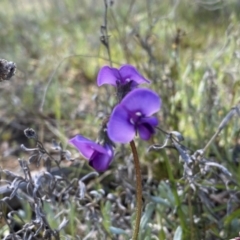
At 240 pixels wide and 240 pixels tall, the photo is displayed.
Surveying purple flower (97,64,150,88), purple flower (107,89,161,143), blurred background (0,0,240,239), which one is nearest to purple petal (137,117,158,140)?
purple flower (107,89,161,143)

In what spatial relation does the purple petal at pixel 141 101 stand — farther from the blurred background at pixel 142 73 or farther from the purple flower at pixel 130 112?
the blurred background at pixel 142 73

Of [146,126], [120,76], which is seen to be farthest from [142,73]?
[146,126]

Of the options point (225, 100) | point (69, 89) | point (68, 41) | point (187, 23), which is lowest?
point (225, 100)

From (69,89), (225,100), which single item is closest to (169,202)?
(225,100)

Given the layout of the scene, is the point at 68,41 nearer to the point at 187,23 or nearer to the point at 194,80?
the point at 187,23

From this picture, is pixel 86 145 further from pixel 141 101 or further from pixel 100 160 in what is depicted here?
pixel 141 101
